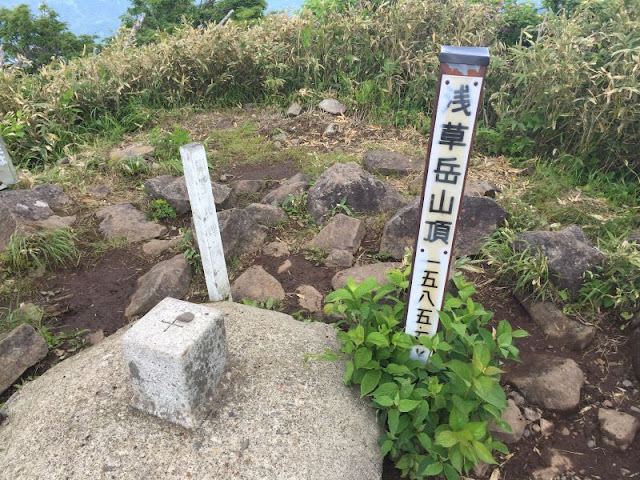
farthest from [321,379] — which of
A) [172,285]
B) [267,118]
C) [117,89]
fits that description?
[117,89]

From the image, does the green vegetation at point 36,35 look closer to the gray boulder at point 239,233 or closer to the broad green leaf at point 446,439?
the gray boulder at point 239,233

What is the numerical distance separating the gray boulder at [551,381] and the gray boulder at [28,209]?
373cm

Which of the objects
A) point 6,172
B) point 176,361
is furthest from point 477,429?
point 6,172

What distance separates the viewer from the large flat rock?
218 centimetres

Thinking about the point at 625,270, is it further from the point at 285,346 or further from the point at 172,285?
the point at 172,285

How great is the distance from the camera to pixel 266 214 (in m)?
4.34

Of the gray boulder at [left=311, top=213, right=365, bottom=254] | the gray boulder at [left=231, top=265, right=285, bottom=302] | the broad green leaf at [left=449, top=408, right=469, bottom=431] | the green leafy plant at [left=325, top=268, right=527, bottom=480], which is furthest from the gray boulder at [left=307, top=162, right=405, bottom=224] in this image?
the broad green leaf at [left=449, top=408, right=469, bottom=431]

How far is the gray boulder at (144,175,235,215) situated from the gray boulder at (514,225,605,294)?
8.41ft

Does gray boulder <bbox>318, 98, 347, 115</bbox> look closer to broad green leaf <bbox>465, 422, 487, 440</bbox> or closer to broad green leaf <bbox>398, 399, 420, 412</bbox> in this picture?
broad green leaf <bbox>398, 399, 420, 412</bbox>

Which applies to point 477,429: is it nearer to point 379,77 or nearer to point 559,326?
point 559,326

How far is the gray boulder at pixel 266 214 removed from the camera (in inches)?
170

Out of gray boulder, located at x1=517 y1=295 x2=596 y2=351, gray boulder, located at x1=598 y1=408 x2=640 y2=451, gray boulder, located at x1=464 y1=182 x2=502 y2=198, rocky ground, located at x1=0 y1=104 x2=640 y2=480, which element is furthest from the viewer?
gray boulder, located at x1=464 y1=182 x2=502 y2=198

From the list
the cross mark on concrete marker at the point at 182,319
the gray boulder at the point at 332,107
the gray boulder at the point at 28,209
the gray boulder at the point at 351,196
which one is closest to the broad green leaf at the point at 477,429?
the cross mark on concrete marker at the point at 182,319

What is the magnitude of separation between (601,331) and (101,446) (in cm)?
295
